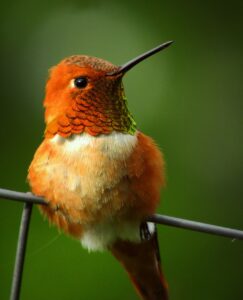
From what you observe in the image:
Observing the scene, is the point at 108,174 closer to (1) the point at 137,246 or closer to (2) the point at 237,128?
(1) the point at 137,246

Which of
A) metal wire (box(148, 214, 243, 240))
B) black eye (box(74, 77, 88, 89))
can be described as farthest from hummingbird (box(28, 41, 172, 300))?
metal wire (box(148, 214, 243, 240))

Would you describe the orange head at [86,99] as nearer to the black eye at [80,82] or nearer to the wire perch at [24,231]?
the black eye at [80,82]

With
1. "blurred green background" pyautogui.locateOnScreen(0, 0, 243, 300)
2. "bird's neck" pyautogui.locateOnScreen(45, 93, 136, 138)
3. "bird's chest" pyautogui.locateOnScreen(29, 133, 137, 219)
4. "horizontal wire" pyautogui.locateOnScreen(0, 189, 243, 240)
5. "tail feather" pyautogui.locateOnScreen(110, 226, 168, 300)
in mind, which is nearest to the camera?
"horizontal wire" pyautogui.locateOnScreen(0, 189, 243, 240)

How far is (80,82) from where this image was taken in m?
2.23

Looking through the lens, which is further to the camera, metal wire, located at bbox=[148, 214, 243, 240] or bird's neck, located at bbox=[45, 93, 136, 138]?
bird's neck, located at bbox=[45, 93, 136, 138]

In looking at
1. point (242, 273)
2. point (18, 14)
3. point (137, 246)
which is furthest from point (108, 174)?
point (18, 14)

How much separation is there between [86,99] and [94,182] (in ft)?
1.12

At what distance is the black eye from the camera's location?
87.6 inches

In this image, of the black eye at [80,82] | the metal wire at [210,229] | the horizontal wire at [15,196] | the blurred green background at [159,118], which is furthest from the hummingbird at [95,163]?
the blurred green background at [159,118]

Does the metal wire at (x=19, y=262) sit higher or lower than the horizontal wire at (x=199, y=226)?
lower

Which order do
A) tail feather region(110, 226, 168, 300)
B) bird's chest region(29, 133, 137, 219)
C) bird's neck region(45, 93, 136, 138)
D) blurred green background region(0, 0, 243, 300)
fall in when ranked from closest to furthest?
bird's chest region(29, 133, 137, 219) → bird's neck region(45, 93, 136, 138) → tail feather region(110, 226, 168, 300) → blurred green background region(0, 0, 243, 300)

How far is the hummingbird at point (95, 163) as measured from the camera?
2.04m

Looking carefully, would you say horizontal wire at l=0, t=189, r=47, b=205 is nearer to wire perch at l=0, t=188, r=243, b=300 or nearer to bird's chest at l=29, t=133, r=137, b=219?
wire perch at l=0, t=188, r=243, b=300

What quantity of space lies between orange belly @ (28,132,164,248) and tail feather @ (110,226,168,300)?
0.27 m
